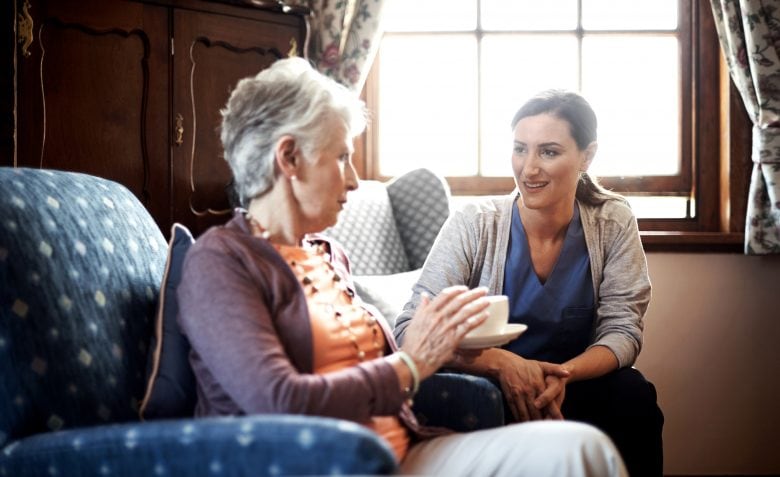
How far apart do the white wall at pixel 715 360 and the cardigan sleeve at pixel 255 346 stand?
79.9 inches

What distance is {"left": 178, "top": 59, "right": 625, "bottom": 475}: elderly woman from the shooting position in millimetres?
1341

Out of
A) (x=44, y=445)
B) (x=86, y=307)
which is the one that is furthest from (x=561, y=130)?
(x=44, y=445)

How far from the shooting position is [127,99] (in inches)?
103

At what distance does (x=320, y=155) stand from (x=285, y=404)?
43 cm

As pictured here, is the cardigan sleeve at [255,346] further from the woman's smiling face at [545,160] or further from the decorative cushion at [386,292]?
the decorative cushion at [386,292]

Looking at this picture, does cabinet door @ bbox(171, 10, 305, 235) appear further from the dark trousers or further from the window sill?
the window sill

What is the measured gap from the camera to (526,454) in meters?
1.49

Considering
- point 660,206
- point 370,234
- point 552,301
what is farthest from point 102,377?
point 660,206

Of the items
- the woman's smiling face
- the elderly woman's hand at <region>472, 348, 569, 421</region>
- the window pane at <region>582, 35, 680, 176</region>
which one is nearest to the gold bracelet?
the elderly woman's hand at <region>472, 348, 569, 421</region>

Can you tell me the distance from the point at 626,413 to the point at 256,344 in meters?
0.94

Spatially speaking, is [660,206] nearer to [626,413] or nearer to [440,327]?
[626,413]

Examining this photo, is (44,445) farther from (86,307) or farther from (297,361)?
(297,361)

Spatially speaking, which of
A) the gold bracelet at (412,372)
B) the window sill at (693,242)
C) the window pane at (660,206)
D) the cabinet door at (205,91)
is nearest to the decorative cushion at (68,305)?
A: the gold bracelet at (412,372)

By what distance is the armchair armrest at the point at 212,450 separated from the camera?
118 centimetres
